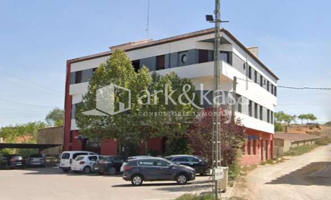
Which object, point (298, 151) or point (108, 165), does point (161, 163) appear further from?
point (298, 151)

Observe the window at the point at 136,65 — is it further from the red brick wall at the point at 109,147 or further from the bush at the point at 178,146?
the bush at the point at 178,146

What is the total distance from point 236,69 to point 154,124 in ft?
28.2

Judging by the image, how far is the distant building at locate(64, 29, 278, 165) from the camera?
105 ft

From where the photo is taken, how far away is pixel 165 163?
2169cm

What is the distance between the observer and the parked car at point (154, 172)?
21.2 meters

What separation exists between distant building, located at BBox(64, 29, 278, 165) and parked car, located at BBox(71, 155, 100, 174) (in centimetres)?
560

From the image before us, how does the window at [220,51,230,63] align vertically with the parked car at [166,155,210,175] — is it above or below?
above

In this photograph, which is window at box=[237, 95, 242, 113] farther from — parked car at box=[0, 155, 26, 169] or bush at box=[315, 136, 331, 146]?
bush at box=[315, 136, 331, 146]

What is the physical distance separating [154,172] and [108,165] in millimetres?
8096

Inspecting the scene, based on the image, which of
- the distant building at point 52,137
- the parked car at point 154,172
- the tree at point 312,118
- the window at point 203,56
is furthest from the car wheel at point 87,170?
the tree at point 312,118

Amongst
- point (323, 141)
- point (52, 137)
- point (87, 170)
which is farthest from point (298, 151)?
point (87, 170)

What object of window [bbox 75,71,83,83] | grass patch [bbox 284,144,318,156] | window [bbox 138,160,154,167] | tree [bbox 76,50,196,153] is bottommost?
window [bbox 138,160,154,167]

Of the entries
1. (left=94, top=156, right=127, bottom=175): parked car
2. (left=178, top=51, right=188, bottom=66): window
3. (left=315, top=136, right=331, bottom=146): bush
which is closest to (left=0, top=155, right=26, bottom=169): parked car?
(left=94, top=156, right=127, bottom=175): parked car

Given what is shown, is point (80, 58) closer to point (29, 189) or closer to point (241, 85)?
point (241, 85)
